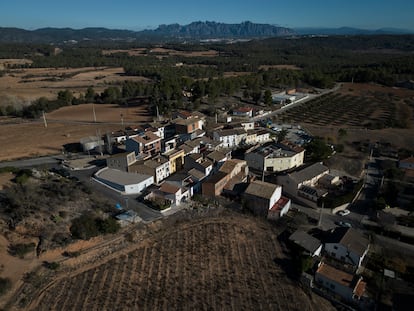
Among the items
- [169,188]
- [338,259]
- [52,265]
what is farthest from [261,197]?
[52,265]

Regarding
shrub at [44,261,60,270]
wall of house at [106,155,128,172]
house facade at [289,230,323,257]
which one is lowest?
house facade at [289,230,323,257]

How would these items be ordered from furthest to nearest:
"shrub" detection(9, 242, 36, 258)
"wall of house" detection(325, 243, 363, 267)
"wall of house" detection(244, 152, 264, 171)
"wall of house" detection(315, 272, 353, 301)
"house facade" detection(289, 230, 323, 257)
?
"wall of house" detection(244, 152, 264, 171), "house facade" detection(289, 230, 323, 257), "wall of house" detection(325, 243, 363, 267), "shrub" detection(9, 242, 36, 258), "wall of house" detection(315, 272, 353, 301)

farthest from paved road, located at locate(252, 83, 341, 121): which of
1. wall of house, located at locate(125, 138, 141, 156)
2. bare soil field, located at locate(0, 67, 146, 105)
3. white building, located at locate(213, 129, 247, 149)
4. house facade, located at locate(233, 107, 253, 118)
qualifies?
bare soil field, located at locate(0, 67, 146, 105)

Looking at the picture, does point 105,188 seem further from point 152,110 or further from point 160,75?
point 160,75

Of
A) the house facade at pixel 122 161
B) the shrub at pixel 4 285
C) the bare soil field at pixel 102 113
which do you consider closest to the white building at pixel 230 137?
the house facade at pixel 122 161

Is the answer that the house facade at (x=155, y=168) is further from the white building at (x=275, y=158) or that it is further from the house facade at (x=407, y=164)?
the house facade at (x=407, y=164)

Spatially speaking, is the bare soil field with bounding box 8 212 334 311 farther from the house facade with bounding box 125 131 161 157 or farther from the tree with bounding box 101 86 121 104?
the tree with bounding box 101 86 121 104

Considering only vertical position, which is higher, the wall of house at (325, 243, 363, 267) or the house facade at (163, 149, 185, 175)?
the house facade at (163, 149, 185, 175)
